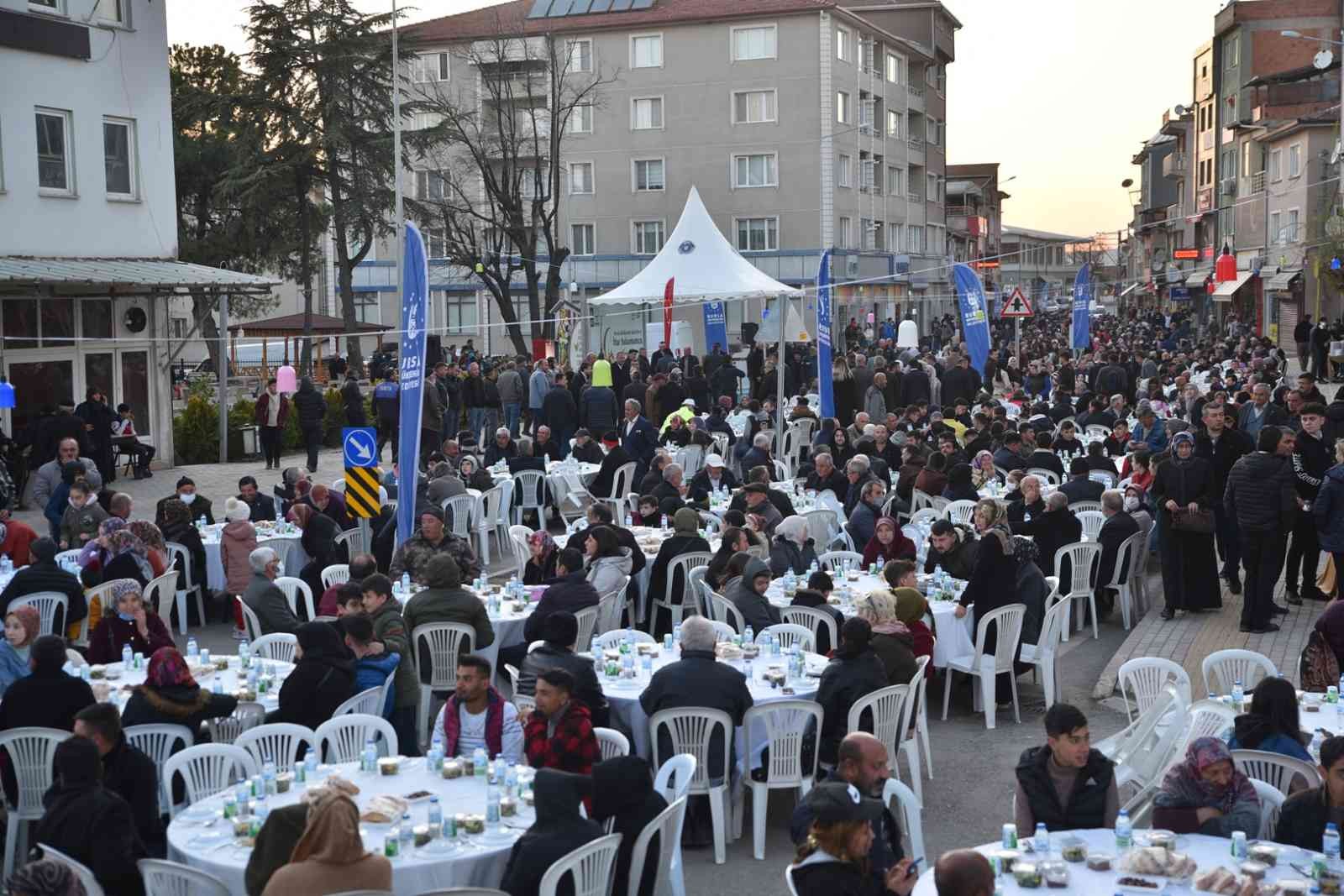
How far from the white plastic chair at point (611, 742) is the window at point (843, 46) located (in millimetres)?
53574

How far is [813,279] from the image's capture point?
57438mm

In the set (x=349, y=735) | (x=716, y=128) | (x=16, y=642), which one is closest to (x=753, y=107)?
(x=716, y=128)

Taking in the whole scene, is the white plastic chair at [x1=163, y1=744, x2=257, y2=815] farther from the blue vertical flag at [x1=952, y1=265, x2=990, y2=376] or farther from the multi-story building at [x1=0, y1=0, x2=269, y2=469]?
the blue vertical flag at [x1=952, y1=265, x2=990, y2=376]

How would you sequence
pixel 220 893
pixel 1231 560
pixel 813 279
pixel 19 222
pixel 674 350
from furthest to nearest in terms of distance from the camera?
1. pixel 813 279
2. pixel 674 350
3. pixel 19 222
4. pixel 1231 560
5. pixel 220 893

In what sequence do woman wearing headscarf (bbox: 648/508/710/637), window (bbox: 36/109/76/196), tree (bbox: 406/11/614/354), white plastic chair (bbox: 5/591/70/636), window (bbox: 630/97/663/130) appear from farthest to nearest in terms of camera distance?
window (bbox: 630/97/663/130) → tree (bbox: 406/11/614/354) → window (bbox: 36/109/76/196) → woman wearing headscarf (bbox: 648/508/710/637) → white plastic chair (bbox: 5/591/70/636)

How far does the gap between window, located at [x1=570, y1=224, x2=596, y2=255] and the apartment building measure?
0.06 meters

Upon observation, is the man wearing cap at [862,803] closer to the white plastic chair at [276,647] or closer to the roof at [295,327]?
the white plastic chair at [276,647]

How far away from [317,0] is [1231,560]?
115ft

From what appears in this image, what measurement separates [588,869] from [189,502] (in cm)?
982

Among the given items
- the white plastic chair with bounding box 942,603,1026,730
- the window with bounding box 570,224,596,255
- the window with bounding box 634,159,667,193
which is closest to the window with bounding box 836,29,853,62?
the window with bounding box 634,159,667,193

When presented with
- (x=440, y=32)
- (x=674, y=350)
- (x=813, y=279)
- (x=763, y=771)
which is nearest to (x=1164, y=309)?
(x=813, y=279)

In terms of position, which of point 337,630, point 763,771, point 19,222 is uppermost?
point 19,222

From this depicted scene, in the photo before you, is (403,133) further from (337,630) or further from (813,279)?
(337,630)

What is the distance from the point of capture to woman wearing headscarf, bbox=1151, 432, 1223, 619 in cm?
1251
